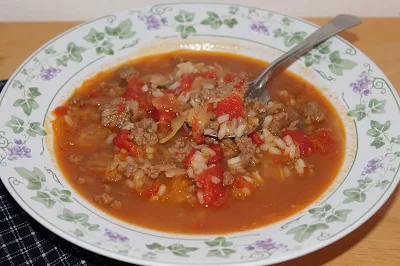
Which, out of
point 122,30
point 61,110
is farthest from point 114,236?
point 122,30

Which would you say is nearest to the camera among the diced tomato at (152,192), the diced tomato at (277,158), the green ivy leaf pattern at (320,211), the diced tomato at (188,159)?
the green ivy leaf pattern at (320,211)

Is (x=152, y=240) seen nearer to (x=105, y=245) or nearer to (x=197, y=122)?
(x=105, y=245)

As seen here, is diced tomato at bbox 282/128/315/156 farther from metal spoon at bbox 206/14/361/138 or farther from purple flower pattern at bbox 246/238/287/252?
purple flower pattern at bbox 246/238/287/252

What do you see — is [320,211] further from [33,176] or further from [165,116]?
[33,176]

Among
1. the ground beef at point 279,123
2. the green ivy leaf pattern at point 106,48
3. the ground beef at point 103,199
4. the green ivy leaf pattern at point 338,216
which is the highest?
the green ivy leaf pattern at point 106,48

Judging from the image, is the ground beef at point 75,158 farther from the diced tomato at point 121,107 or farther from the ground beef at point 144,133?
the diced tomato at point 121,107

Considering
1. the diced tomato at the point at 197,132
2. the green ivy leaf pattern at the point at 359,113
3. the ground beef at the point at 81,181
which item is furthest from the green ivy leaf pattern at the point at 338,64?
the ground beef at the point at 81,181
